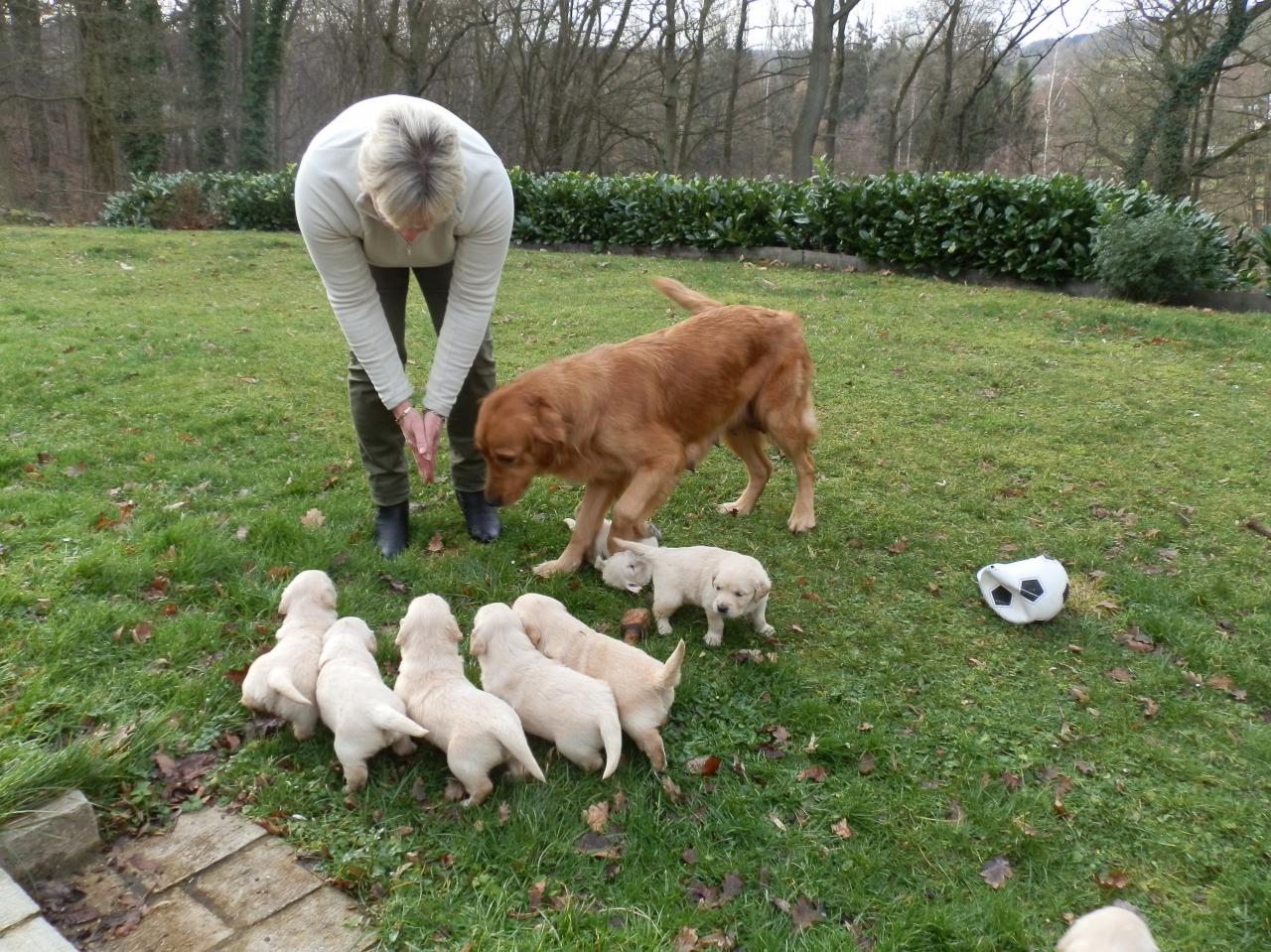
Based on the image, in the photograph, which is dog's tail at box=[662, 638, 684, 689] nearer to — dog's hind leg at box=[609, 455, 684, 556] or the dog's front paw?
dog's hind leg at box=[609, 455, 684, 556]

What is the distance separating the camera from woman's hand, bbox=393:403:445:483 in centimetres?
421

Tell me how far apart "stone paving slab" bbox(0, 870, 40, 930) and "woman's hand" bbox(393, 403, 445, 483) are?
2.30 meters

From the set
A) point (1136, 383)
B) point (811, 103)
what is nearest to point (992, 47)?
point (811, 103)

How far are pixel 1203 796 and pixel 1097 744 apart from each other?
0.38 m

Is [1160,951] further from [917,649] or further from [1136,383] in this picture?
[1136,383]

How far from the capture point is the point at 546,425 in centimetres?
416

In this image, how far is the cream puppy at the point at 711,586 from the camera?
12.5 ft

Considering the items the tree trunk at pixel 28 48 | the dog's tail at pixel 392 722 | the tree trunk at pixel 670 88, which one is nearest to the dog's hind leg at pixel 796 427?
the dog's tail at pixel 392 722

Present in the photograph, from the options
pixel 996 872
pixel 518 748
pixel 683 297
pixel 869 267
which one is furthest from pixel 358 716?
pixel 869 267

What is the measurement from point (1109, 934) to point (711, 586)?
1985 millimetres

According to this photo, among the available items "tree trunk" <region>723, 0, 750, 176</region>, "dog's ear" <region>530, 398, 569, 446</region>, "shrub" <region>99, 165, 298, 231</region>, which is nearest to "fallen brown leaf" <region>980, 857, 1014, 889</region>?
"dog's ear" <region>530, 398, 569, 446</region>

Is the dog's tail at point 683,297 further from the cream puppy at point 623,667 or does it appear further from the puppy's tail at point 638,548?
the cream puppy at point 623,667

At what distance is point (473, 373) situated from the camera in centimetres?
480

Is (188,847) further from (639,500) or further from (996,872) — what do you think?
(996,872)
